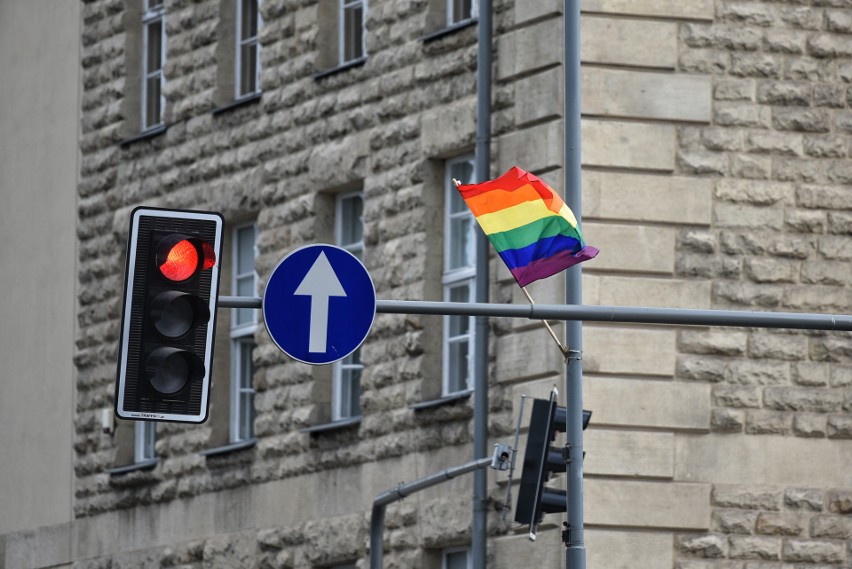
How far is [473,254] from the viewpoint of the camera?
26.2 m

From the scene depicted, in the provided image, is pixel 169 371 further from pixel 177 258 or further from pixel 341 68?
pixel 341 68

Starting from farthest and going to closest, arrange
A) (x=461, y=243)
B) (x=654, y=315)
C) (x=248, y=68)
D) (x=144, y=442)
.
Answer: (x=144, y=442) → (x=248, y=68) → (x=461, y=243) → (x=654, y=315)

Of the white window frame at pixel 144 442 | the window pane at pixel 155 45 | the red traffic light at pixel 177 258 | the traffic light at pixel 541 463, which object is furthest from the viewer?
the window pane at pixel 155 45

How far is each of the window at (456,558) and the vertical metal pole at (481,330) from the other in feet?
2.26

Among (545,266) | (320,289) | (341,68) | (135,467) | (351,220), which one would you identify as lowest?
(135,467)

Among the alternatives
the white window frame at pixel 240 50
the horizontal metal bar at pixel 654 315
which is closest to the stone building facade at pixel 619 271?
the white window frame at pixel 240 50

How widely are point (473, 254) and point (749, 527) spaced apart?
3.70 m

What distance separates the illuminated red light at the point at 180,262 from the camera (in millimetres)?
15320

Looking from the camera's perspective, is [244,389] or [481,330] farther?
[244,389]

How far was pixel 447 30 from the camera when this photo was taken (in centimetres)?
2611

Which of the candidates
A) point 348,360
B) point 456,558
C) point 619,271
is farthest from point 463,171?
point 456,558

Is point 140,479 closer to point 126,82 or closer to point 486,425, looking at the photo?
point 126,82

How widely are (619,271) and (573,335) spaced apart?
4378 millimetres

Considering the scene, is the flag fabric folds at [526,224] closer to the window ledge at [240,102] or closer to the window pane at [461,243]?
the window pane at [461,243]
